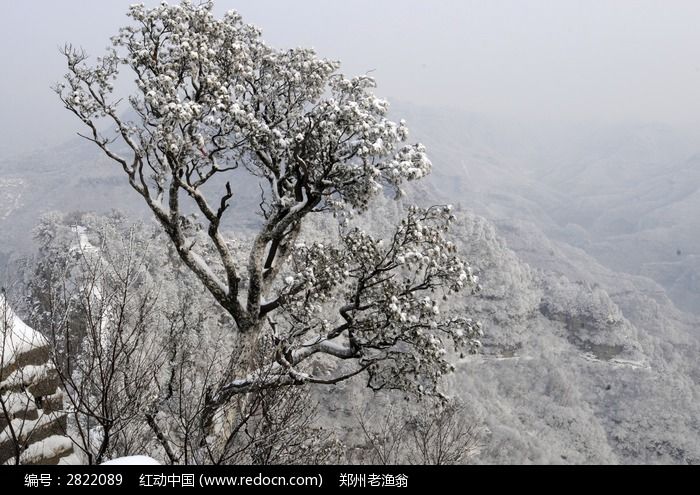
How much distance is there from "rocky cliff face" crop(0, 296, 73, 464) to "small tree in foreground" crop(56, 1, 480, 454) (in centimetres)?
254

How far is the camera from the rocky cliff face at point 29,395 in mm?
7504

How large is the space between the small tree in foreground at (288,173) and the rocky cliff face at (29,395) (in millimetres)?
2540

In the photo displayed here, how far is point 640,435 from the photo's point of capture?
216 ft

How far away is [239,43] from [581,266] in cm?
16895

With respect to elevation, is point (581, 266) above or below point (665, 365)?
above

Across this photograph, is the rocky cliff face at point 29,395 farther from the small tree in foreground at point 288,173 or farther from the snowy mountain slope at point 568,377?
the snowy mountain slope at point 568,377

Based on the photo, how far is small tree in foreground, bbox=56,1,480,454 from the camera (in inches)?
341

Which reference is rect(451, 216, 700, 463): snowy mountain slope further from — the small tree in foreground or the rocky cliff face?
the rocky cliff face
